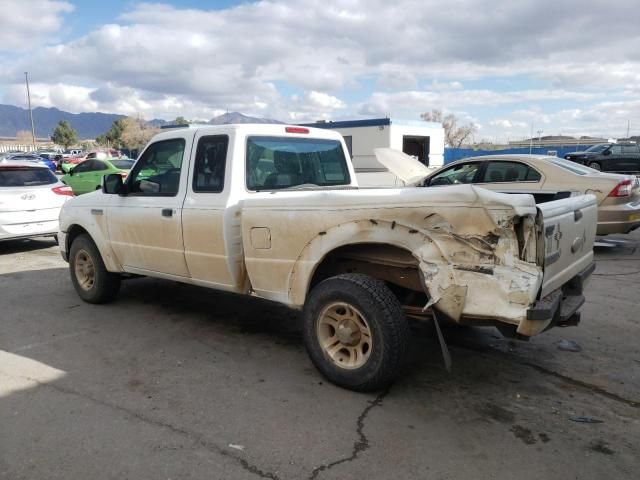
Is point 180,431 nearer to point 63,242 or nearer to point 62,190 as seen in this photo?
point 63,242

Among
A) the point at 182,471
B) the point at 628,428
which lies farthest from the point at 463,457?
the point at 182,471

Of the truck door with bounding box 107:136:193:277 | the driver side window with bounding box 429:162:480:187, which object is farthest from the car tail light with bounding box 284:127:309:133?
the driver side window with bounding box 429:162:480:187

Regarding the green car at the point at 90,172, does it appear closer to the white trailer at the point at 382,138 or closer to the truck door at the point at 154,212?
the truck door at the point at 154,212

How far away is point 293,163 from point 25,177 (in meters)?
7.13

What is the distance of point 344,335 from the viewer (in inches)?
144

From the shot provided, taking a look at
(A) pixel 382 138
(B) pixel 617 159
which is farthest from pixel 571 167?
(A) pixel 382 138

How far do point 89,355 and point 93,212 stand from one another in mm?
1892

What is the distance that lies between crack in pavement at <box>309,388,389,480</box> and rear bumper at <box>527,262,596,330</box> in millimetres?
1194

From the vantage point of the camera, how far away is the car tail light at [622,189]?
8.09m

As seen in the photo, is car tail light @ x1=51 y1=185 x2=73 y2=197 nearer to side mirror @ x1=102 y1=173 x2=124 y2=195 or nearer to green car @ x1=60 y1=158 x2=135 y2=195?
side mirror @ x1=102 y1=173 x2=124 y2=195

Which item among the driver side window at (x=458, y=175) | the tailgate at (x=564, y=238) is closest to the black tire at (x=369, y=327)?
the tailgate at (x=564, y=238)

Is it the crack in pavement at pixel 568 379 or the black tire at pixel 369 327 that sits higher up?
the black tire at pixel 369 327

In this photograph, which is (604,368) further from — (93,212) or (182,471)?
(93,212)

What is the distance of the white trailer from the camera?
29844 mm
